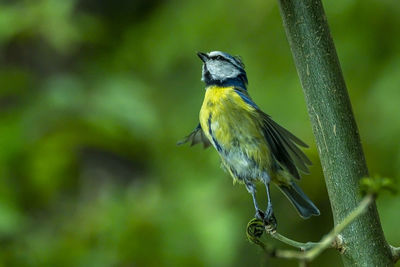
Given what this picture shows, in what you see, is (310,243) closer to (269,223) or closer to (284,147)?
(269,223)

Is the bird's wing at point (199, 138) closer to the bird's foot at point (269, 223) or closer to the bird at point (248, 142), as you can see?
the bird at point (248, 142)

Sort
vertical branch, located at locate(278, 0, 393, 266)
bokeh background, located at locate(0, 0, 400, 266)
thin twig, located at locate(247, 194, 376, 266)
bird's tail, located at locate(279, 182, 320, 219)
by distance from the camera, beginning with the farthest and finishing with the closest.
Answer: bokeh background, located at locate(0, 0, 400, 266) → bird's tail, located at locate(279, 182, 320, 219) → vertical branch, located at locate(278, 0, 393, 266) → thin twig, located at locate(247, 194, 376, 266)

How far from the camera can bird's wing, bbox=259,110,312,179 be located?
133cm

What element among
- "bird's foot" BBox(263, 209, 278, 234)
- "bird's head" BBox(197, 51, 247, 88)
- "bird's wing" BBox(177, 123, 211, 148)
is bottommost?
"bird's foot" BBox(263, 209, 278, 234)

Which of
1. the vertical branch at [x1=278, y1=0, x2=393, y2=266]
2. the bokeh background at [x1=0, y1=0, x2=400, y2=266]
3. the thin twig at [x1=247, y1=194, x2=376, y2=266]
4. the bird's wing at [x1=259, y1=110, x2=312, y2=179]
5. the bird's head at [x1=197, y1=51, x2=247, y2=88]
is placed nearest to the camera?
the thin twig at [x1=247, y1=194, x2=376, y2=266]

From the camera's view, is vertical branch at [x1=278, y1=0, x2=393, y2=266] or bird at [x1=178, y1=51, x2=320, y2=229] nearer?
vertical branch at [x1=278, y1=0, x2=393, y2=266]

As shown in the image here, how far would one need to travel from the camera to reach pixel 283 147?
1402 mm

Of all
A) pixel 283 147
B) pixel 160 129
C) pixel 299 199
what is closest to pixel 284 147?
pixel 283 147

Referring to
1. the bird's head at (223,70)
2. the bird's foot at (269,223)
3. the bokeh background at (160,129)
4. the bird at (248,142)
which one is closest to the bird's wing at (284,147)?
the bird at (248,142)

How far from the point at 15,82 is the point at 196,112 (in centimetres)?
103

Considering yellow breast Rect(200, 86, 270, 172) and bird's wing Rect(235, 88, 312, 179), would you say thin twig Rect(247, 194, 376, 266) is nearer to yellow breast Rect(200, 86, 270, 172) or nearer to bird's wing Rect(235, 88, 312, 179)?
bird's wing Rect(235, 88, 312, 179)

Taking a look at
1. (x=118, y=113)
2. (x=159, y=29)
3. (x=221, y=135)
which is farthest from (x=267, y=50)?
(x=221, y=135)

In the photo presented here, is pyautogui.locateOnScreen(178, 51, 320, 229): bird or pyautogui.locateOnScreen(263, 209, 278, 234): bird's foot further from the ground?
pyautogui.locateOnScreen(178, 51, 320, 229): bird

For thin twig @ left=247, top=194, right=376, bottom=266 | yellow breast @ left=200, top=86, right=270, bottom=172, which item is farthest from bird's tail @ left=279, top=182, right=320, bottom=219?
thin twig @ left=247, top=194, right=376, bottom=266
